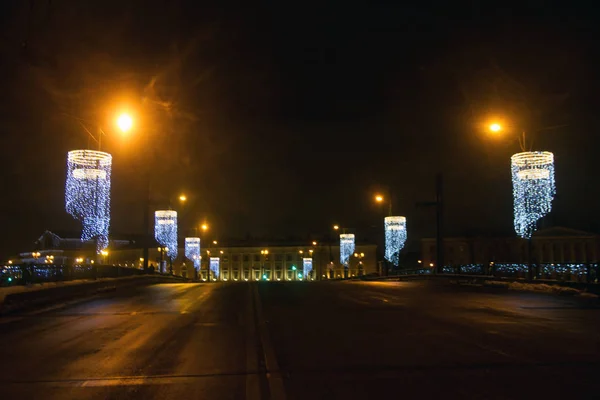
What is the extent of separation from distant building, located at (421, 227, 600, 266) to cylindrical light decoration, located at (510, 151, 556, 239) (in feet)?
210

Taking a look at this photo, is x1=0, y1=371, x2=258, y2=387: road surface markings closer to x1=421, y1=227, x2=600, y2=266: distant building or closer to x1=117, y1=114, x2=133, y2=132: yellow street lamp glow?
x1=117, y1=114, x2=133, y2=132: yellow street lamp glow

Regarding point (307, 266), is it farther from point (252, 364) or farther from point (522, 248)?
point (252, 364)

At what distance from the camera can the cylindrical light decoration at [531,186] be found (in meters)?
30.7

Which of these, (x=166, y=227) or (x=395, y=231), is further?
(x=395, y=231)

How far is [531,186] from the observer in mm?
31469

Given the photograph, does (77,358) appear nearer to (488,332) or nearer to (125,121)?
Result: (488,332)

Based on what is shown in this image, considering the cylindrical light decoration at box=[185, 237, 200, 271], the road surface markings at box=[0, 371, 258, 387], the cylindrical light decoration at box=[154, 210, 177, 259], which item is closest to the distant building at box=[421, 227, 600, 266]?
the cylindrical light decoration at box=[185, 237, 200, 271]

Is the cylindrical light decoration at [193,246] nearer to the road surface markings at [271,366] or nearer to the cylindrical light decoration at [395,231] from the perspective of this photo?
the cylindrical light decoration at [395,231]

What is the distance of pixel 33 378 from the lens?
29.8 ft

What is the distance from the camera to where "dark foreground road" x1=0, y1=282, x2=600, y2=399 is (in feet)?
26.5

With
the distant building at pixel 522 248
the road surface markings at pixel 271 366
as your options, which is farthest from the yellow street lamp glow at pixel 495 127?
the distant building at pixel 522 248

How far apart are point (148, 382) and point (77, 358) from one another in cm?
283

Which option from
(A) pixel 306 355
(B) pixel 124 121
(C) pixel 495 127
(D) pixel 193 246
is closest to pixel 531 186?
(C) pixel 495 127

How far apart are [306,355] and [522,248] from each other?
10842 cm
